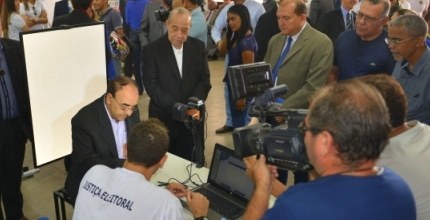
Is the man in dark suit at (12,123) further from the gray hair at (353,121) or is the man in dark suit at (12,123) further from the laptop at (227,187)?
the gray hair at (353,121)

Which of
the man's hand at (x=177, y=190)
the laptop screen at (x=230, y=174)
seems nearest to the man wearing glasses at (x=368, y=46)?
the laptop screen at (x=230, y=174)

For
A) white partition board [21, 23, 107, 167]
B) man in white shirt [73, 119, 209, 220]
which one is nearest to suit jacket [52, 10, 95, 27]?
white partition board [21, 23, 107, 167]

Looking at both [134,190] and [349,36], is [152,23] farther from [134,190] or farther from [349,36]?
[134,190]

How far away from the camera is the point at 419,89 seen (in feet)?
8.58

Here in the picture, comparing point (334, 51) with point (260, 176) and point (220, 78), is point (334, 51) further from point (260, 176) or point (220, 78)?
point (220, 78)

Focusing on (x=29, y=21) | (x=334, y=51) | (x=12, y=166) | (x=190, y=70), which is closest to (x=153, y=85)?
(x=190, y=70)

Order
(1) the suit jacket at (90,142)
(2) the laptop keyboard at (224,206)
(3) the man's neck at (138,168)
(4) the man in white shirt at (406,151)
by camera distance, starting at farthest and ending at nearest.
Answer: (1) the suit jacket at (90,142) < (2) the laptop keyboard at (224,206) < (3) the man's neck at (138,168) < (4) the man in white shirt at (406,151)

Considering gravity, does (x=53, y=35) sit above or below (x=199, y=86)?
above

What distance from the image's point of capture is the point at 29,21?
5418 millimetres

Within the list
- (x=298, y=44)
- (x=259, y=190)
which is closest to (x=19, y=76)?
(x=298, y=44)

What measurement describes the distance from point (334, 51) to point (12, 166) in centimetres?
232

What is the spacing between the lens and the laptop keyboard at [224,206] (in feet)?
7.18

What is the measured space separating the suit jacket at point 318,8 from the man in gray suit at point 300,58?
2469 millimetres

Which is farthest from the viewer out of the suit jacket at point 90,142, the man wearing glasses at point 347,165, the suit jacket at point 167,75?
the suit jacket at point 167,75
